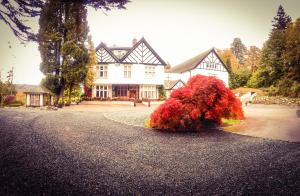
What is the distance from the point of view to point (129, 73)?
35.0 m

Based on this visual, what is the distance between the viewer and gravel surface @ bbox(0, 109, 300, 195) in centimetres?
510

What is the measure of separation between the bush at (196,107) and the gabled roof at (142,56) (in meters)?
22.2

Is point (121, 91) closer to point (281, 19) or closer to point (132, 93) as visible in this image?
point (132, 93)

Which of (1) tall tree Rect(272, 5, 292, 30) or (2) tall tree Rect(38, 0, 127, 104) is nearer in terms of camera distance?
(2) tall tree Rect(38, 0, 127, 104)

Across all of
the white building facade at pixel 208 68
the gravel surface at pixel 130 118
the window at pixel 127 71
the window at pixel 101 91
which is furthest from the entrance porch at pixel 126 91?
the gravel surface at pixel 130 118

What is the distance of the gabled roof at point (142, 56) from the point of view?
3447cm

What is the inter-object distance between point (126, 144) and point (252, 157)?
4.91 m

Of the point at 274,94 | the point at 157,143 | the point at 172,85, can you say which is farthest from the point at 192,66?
the point at 157,143

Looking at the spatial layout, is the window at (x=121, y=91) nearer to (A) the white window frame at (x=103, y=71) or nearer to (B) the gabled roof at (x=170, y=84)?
(A) the white window frame at (x=103, y=71)

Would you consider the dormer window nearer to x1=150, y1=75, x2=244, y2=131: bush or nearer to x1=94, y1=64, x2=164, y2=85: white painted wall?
x1=94, y1=64, x2=164, y2=85: white painted wall

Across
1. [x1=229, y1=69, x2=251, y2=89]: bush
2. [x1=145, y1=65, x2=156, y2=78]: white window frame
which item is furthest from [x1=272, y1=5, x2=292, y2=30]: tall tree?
[x1=145, y1=65, x2=156, y2=78]: white window frame

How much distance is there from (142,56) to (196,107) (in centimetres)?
2369

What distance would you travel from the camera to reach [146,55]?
3525 centimetres

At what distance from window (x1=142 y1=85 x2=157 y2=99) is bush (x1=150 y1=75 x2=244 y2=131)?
22297 millimetres
